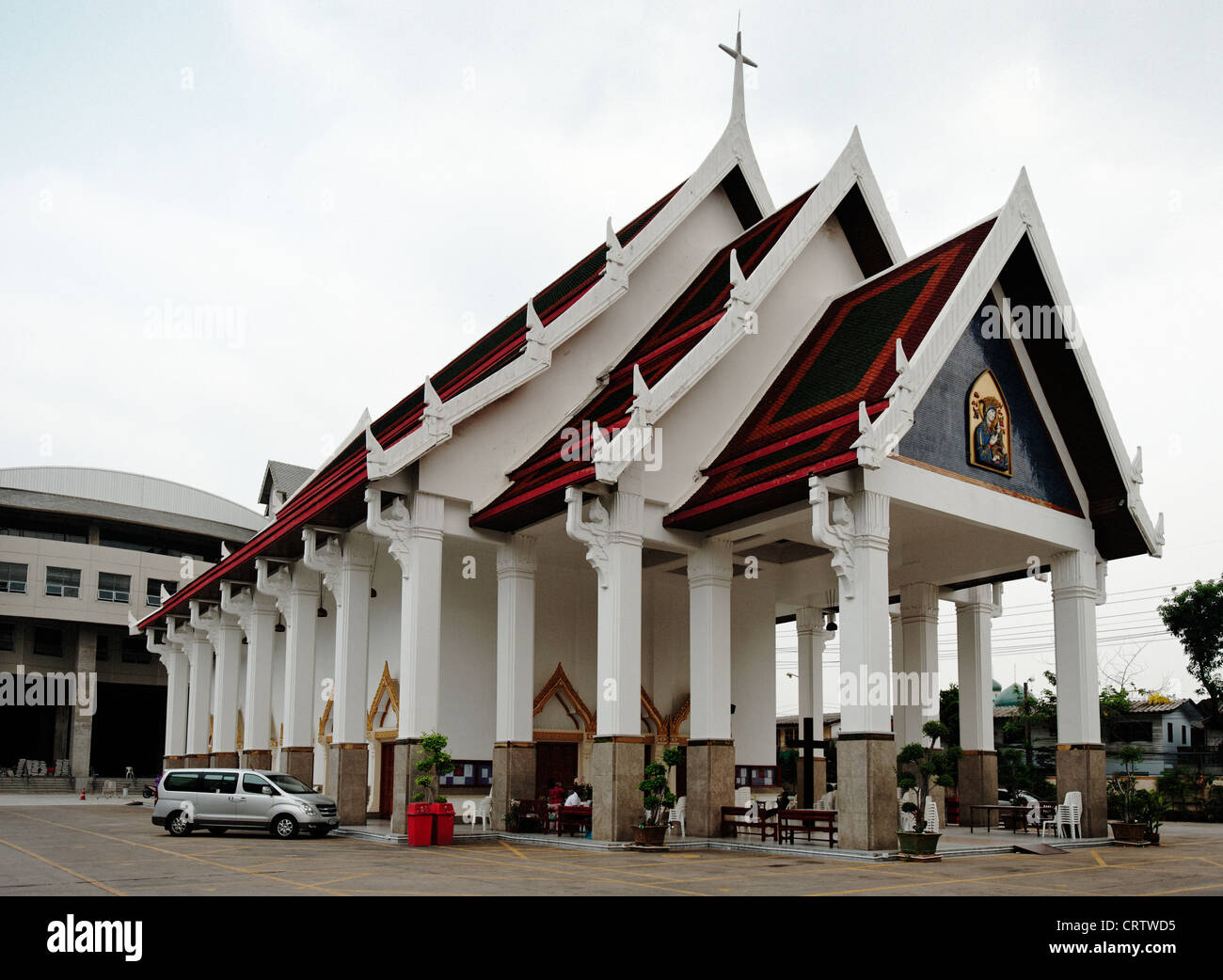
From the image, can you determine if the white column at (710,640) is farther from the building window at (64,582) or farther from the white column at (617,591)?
the building window at (64,582)

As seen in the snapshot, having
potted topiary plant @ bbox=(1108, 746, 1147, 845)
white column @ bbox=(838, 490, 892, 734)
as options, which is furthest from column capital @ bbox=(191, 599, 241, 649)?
potted topiary plant @ bbox=(1108, 746, 1147, 845)

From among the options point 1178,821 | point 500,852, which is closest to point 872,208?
point 500,852

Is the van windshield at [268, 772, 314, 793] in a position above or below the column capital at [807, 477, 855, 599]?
below

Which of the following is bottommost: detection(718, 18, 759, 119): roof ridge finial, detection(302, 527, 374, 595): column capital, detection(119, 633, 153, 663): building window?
detection(119, 633, 153, 663): building window

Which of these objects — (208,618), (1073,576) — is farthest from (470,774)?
(208,618)

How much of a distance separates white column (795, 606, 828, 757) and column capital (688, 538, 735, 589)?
10.9 metres

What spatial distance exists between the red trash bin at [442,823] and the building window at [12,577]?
46.0 meters

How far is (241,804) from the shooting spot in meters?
23.4

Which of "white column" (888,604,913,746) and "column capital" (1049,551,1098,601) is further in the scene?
"white column" (888,604,913,746)

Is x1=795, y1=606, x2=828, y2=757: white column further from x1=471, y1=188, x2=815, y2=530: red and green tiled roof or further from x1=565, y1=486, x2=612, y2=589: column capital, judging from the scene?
x1=565, y1=486, x2=612, y2=589: column capital

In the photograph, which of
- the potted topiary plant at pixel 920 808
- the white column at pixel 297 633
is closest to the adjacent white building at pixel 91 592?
the white column at pixel 297 633

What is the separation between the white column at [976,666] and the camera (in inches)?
1074

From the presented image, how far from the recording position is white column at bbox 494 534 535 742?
23.4 metres

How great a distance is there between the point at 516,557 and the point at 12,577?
44.9 metres
